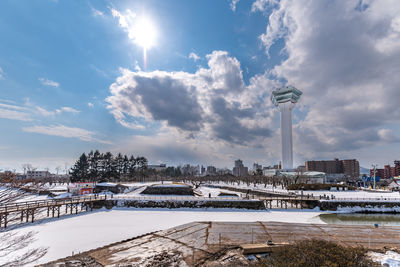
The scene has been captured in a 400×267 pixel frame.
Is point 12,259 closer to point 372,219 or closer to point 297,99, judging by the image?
point 372,219

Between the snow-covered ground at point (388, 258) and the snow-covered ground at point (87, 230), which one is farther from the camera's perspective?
the snow-covered ground at point (87, 230)

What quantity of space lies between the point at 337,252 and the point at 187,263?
35.1 ft

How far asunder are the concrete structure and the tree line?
97.6 m

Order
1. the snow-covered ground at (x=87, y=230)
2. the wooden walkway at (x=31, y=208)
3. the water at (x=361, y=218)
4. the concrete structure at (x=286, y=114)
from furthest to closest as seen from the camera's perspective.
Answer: the concrete structure at (x=286, y=114) < the water at (x=361, y=218) < the wooden walkway at (x=31, y=208) < the snow-covered ground at (x=87, y=230)

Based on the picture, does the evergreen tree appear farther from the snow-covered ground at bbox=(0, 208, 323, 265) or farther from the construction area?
the construction area

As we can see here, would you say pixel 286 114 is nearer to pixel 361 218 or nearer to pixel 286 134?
pixel 286 134

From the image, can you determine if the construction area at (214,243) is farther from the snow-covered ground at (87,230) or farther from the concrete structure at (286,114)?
the concrete structure at (286,114)

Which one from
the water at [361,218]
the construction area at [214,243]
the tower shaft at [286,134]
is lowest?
the water at [361,218]

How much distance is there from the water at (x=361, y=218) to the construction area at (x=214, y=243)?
971 centimetres

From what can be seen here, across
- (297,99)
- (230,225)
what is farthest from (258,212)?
(297,99)

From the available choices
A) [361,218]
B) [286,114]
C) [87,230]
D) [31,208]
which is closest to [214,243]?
[87,230]

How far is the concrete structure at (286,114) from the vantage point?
454ft

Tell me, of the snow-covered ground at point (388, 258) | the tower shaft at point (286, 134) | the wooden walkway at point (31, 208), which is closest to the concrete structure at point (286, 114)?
the tower shaft at point (286, 134)

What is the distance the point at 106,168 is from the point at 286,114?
4894 inches
